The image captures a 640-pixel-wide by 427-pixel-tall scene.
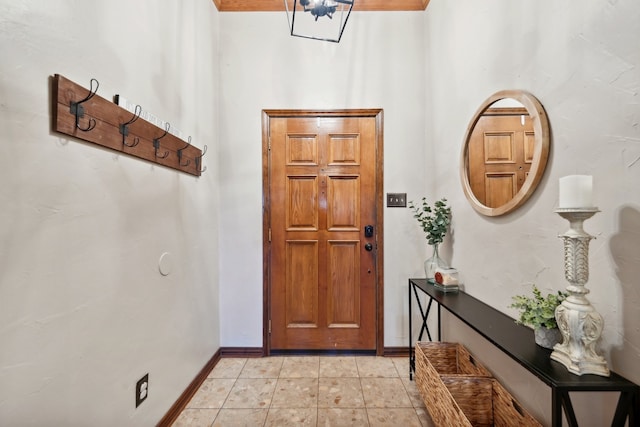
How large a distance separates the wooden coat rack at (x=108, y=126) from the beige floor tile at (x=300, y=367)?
5.66 feet

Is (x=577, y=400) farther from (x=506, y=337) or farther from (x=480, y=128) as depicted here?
(x=480, y=128)

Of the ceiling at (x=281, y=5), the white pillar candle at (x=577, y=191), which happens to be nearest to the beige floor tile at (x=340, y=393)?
the white pillar candle at (x=577, y=191)

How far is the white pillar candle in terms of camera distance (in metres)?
0.80

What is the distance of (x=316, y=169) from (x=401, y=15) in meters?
1.57

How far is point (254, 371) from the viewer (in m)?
2.04

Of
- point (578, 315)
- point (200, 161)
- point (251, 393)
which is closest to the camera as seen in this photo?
point (578, 315)

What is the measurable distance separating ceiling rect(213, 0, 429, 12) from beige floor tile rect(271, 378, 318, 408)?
3106 mm

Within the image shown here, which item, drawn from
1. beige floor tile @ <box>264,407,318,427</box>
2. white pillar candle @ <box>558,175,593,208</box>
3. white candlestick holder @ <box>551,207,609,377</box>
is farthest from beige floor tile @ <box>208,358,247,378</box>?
white pillar candle @ <box>558,175,593,208</box>

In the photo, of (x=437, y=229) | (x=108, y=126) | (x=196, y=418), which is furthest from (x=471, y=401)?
(x=108, y=126)

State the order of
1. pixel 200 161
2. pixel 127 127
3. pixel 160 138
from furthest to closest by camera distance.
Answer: pixel 200 161, pixel 160 138, pixel 127 127

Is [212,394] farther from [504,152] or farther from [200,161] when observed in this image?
[504,152]

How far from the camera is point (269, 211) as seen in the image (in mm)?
2297

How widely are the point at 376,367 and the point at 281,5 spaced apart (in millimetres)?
3210

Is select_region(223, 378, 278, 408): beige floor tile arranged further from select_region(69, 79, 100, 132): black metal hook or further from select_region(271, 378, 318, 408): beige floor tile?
select_region(69, 79, 100, 132): black metal hook
